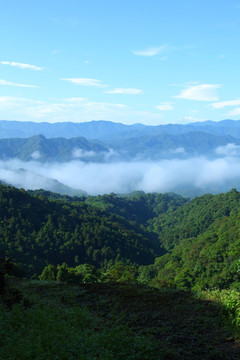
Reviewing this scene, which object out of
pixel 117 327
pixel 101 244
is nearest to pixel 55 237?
pixel 101 244

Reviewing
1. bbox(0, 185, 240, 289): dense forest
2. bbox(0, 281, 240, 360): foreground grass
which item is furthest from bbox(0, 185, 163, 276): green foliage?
bbox(0, 281, 240, 360): foreground grass

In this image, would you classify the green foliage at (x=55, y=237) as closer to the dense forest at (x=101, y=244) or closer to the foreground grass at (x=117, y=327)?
the dense forest at (x=101, y=244)

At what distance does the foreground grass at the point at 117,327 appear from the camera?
828 centimetres

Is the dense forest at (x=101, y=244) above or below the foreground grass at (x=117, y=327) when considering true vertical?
below

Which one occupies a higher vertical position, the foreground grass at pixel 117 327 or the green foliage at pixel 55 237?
the foreground grass at pixel 117 327

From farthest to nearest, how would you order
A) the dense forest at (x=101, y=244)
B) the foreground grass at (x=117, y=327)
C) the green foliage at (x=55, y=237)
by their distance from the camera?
the green foliage at (x=55, y=237) → the dense forest at (x=101, y=244) → the foreground grass at (x=117, y=327)

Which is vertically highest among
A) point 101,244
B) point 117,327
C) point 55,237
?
point 117,327

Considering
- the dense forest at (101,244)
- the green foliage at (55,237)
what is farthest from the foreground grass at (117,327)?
the green foliage at (55,237)

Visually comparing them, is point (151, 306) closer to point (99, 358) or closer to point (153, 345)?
point (153, 345)

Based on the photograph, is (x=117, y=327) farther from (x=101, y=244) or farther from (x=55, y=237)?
(x=101, y=244)

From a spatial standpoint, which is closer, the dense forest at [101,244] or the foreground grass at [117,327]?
the foreground grass at [117,327]

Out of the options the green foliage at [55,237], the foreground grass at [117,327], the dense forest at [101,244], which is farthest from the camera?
the green foliage at [55,237]

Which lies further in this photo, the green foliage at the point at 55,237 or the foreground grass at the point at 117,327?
the green foliage at the point at 55,237

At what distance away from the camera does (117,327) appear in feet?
35.0
